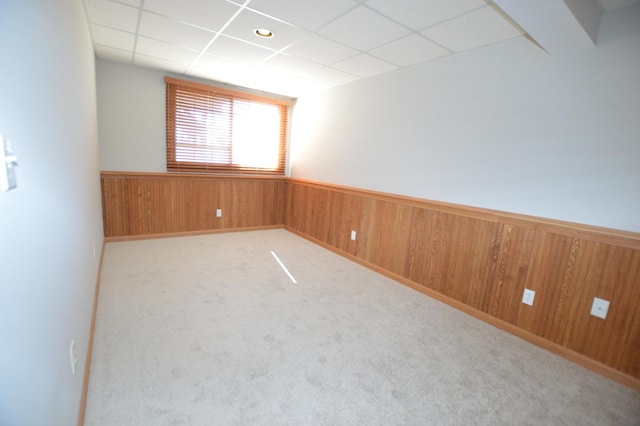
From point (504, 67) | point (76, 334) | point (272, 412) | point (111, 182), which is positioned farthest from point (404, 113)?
point (111, 182)

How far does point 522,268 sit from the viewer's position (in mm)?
2299

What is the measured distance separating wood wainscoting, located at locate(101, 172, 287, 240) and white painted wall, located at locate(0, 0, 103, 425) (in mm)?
2591

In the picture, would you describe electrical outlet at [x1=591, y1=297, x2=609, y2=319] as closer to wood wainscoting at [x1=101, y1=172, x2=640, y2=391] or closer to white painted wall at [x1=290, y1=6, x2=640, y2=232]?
wood wainscoting at [x1=101, y1=172, x2=640, y2=391]

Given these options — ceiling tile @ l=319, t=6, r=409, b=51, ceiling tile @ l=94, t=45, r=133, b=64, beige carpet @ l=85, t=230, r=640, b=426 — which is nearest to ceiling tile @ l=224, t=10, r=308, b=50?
ceiling tile @ l=319, t=6, r=409, b=51

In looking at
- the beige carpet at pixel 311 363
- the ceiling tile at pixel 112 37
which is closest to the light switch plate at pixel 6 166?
the beige carpet at pixel 311 363

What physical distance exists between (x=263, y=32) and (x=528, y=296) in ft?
9.84

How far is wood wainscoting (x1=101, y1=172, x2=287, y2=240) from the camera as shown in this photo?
3.91m

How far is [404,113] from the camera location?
3.17 meters

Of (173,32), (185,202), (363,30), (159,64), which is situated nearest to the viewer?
(363,30)

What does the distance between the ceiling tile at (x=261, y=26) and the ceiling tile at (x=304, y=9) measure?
105mm

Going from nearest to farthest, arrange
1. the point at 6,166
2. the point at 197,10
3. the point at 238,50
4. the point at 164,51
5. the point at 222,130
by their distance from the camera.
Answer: the point at 6,166 → the point at 197,10 → the point at 238,50 → the point at 164,51 → the point at 222,130

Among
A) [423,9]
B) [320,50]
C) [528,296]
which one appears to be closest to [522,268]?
[528,296]

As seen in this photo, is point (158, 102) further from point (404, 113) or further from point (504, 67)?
point (504, 67)

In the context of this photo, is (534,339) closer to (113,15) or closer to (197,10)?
(197,10)
